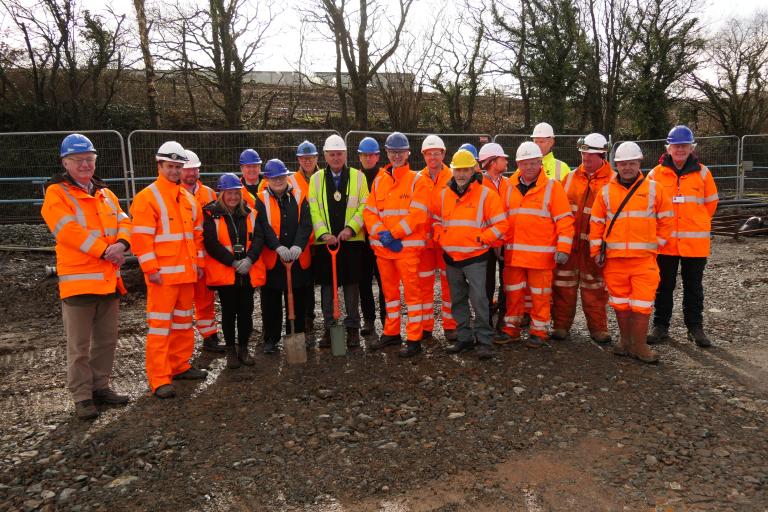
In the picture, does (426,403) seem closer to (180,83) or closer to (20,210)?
(20,210)

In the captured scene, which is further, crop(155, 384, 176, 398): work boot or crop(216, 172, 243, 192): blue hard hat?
crop(216, 172, 243, 192): blue hard hat

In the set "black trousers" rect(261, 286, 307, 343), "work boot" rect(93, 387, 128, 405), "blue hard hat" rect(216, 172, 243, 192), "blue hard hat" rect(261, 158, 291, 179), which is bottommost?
"work boot" rect(93, 387, 128, 405)

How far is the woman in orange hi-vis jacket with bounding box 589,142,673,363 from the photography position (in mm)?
5109

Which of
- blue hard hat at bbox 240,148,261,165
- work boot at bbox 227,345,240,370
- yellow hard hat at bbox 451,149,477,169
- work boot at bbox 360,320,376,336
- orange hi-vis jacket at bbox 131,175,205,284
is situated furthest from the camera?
blue hard hat at bbox 240,148,261,165

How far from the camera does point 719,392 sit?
458 cm

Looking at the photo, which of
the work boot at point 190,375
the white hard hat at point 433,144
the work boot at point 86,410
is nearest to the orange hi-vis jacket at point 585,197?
the white hard hat at point 433,144

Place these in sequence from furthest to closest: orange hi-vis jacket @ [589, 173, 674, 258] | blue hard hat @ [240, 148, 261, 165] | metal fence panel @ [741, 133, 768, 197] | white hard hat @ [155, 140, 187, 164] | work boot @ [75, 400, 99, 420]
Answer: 1. metal fence panel @ [741, 133, 768, 197]
2. blue hard hat @ [240, 148, 261, 165]
3. orange hi-vis jacket @ [589, 173, 674, 258]
4. white hard hat @ [155, 140, 187, 164]
5. work boot @ [75, 400, 99, 420]

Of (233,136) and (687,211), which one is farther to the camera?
(233,136)

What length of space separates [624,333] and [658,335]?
2.45 feet

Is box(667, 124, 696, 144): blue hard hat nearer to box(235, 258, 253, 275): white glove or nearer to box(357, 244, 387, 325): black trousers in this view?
box(357, 244, 387, 325): black trousers

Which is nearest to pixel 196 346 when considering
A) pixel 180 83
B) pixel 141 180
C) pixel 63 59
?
→ pixel 141 180

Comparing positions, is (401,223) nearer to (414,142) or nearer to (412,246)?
(412,246)

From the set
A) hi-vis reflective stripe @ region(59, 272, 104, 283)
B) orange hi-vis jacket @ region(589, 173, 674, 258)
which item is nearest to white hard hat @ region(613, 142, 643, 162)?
orange hi-vis jacket @ region(589, 173, 674, 258)

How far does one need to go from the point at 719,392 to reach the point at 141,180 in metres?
9.20
